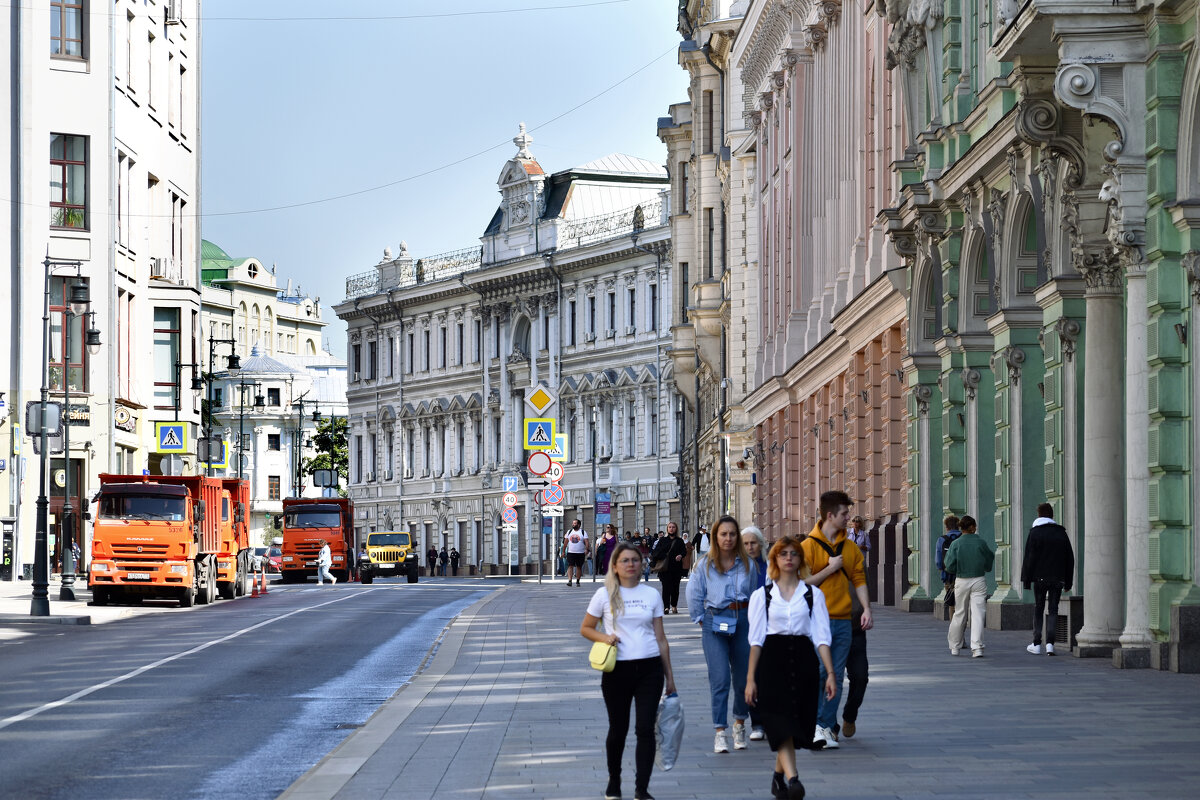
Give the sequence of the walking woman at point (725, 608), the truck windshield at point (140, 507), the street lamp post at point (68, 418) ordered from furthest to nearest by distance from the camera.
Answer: the street lamp post at point (68, 418) → the truck windshield at point (140, 507) → the walking woman at point (725, 608)

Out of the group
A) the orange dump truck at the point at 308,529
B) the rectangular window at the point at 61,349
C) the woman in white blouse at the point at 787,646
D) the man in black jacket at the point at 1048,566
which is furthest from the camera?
the orange dump truck at the point at 308,529

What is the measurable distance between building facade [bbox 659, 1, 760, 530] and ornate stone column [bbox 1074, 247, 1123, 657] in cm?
4056

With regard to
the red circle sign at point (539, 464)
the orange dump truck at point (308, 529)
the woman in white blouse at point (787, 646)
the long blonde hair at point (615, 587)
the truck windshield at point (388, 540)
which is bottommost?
the truck windshield at point (388, 540)

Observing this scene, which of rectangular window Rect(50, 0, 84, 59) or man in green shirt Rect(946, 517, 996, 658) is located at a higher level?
rectangular window Rect(50, 0, 84, 59)

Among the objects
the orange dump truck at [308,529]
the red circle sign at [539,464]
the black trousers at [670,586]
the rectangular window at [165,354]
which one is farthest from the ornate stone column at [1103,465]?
the orange dump truck at [308,529]

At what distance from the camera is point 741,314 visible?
221 ft

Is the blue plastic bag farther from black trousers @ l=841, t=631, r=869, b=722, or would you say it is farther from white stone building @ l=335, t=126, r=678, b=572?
white stone building @ l=335, t=126, r=678, b=572

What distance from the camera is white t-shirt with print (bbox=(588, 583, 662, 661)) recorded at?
11.5 meters

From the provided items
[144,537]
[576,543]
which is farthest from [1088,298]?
[576,543]

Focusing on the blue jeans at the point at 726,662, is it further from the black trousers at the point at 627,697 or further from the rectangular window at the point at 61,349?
the rectangular window at the point at 61,349

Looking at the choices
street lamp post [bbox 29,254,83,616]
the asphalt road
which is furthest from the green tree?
the asphalt road

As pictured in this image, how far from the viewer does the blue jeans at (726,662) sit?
552 inches

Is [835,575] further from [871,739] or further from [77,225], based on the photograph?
[77,225]

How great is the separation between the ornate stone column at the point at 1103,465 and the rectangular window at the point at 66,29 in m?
45.5
